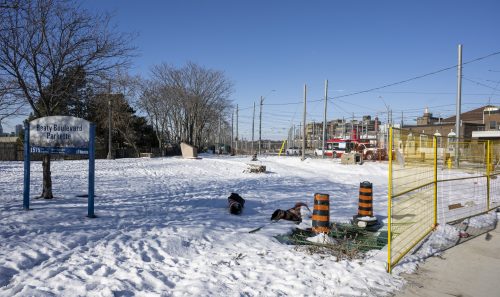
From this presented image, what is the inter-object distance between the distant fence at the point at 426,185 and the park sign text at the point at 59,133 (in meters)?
6.79

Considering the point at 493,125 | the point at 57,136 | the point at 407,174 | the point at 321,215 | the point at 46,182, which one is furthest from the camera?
the point at 493,125

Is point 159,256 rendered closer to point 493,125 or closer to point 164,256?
point 164,256

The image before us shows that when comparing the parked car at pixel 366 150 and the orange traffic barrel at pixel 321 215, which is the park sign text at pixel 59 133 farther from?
the parked car at pixel 366 150

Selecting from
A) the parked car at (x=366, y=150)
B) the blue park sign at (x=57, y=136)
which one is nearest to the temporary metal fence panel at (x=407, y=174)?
the blue park sign at (x=57, y=136)

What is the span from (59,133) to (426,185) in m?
8.09

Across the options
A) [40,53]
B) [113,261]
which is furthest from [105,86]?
[113,261]

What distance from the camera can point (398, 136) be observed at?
5.82m

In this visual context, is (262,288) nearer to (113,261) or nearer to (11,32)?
(113,261)

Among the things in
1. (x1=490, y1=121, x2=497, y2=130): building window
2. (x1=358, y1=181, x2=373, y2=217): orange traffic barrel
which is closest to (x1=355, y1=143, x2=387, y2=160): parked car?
(x1=358, y1=181, x2=373, y2=217): orange traffic barrel

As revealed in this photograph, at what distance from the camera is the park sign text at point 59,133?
859 cm

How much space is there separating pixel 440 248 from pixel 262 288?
3948 mm

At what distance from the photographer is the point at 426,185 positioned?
7.31 meters

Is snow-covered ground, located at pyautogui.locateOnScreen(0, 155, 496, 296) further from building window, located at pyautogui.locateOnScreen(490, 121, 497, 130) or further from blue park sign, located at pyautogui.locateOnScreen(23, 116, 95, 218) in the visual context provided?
building window, located at pyautogui.locateOnScreen(490, 121, 497, 130)

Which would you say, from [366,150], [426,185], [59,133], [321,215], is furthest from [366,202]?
[366,150]
